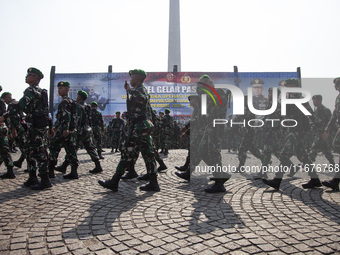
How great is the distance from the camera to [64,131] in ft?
17.0

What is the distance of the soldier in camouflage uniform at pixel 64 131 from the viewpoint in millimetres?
5316

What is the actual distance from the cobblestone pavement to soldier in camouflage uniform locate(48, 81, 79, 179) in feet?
3.09

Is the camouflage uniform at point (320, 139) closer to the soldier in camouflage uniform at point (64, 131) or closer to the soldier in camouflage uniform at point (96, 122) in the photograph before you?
the soldier in camouflage uniform at point (64, 131)

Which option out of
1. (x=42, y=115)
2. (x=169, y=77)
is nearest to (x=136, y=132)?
(x=42, y=115)

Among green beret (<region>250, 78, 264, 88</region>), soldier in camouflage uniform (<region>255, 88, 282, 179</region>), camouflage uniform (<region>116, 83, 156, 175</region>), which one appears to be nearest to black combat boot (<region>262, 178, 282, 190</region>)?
soldier in camouflage uniform (<region>255, 88, 282, 179</region>)

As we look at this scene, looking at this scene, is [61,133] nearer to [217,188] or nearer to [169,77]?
[217,188]

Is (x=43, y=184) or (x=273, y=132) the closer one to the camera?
(x=43, y=184)

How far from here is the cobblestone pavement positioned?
235 cm

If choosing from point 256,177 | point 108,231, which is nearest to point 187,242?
point 108,231

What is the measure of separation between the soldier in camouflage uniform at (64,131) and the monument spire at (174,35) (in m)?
28.2

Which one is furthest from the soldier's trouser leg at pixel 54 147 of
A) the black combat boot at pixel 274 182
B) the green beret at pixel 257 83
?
the green beret at pixel 257 83

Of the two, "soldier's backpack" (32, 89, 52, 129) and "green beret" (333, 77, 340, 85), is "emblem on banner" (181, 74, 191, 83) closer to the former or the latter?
"green beret" (333, 77, 340, 85)

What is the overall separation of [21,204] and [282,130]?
14.1 feet

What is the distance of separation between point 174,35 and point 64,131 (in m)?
30.1
